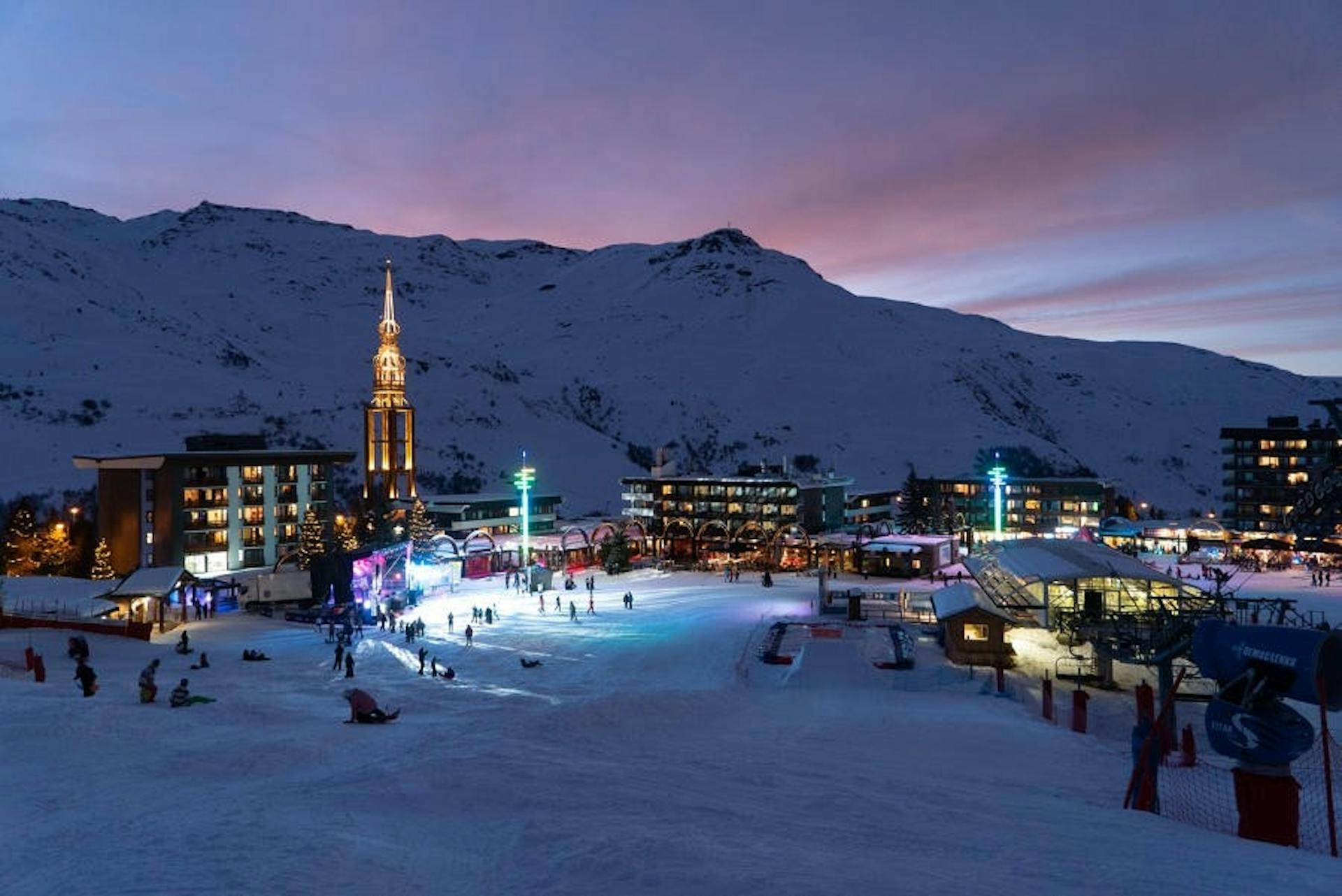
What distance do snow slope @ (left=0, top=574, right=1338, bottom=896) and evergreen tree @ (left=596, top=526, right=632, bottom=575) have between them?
1434 inches

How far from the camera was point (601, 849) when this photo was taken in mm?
9477

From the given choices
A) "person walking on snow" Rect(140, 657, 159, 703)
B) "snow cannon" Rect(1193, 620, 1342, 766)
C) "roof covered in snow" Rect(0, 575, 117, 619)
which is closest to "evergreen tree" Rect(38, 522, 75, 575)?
"roof covered in snow" Rect(0, 575, 117, 619)

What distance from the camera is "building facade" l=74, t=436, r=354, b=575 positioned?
6456 centimetres

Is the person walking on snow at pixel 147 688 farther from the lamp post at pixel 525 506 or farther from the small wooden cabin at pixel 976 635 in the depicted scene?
the lamp post at pixel 525 506

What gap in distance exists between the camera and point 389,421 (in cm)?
8519

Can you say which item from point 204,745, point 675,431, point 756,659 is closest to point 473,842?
point 204,745

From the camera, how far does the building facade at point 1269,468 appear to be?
84.6 metres

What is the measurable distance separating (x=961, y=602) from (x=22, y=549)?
187ft

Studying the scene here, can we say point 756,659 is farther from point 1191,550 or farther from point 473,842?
point 1191,550

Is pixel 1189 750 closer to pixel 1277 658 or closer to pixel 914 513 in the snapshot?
pixel 1277 658

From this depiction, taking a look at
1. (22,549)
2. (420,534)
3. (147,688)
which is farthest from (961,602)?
(22,549)

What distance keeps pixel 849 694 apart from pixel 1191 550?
56969 mm

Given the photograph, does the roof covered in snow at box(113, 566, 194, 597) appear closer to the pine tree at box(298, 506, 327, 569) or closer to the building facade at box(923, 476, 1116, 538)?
the pine tree at box(298, 506, 327, 569)

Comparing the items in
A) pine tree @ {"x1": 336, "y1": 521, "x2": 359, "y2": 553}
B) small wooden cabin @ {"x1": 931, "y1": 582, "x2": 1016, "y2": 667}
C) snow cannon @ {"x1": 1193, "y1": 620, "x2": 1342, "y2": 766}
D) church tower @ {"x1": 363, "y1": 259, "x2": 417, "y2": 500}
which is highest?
church tower @ {"x1": 363, "y1": 259, "x2": 417, "y2": 500}
